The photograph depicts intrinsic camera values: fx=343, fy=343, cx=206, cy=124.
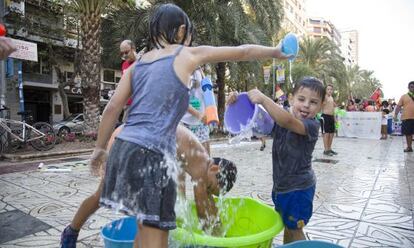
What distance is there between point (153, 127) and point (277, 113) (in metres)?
0.72

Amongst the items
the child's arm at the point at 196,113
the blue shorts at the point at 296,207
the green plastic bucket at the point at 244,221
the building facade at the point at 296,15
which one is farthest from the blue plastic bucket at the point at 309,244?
the building facade at the point at 296,15

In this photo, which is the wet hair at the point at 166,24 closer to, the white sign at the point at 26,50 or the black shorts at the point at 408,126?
the white sign at the point at 26,50

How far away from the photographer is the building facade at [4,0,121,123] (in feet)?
59.4

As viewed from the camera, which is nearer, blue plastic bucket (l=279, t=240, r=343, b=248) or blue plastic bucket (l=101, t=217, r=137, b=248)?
blue plastic bucket (l=279, t=240, r=343, b=248)

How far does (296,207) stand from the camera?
80.2 inches

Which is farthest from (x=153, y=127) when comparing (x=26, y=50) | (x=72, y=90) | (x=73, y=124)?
(x=72, y=90)

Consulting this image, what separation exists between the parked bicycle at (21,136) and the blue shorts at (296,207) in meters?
8.01

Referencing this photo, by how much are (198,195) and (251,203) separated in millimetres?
408

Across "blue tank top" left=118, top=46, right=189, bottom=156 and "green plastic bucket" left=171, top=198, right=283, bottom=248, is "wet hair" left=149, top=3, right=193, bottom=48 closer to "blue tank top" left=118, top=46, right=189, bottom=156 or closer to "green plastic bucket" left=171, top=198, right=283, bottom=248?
"blue tank top" left=118, top=46, right=189, bottom=156

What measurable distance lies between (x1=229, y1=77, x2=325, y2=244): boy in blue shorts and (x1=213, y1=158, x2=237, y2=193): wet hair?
0.31 meters

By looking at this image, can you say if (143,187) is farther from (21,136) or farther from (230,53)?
(21,136)

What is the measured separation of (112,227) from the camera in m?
2.18

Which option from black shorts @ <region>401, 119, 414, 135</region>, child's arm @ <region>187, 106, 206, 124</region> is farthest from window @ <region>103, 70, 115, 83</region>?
child's arm @ <region>187, 106, 206, 124</region>

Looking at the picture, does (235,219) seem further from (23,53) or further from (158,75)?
(23,53)
